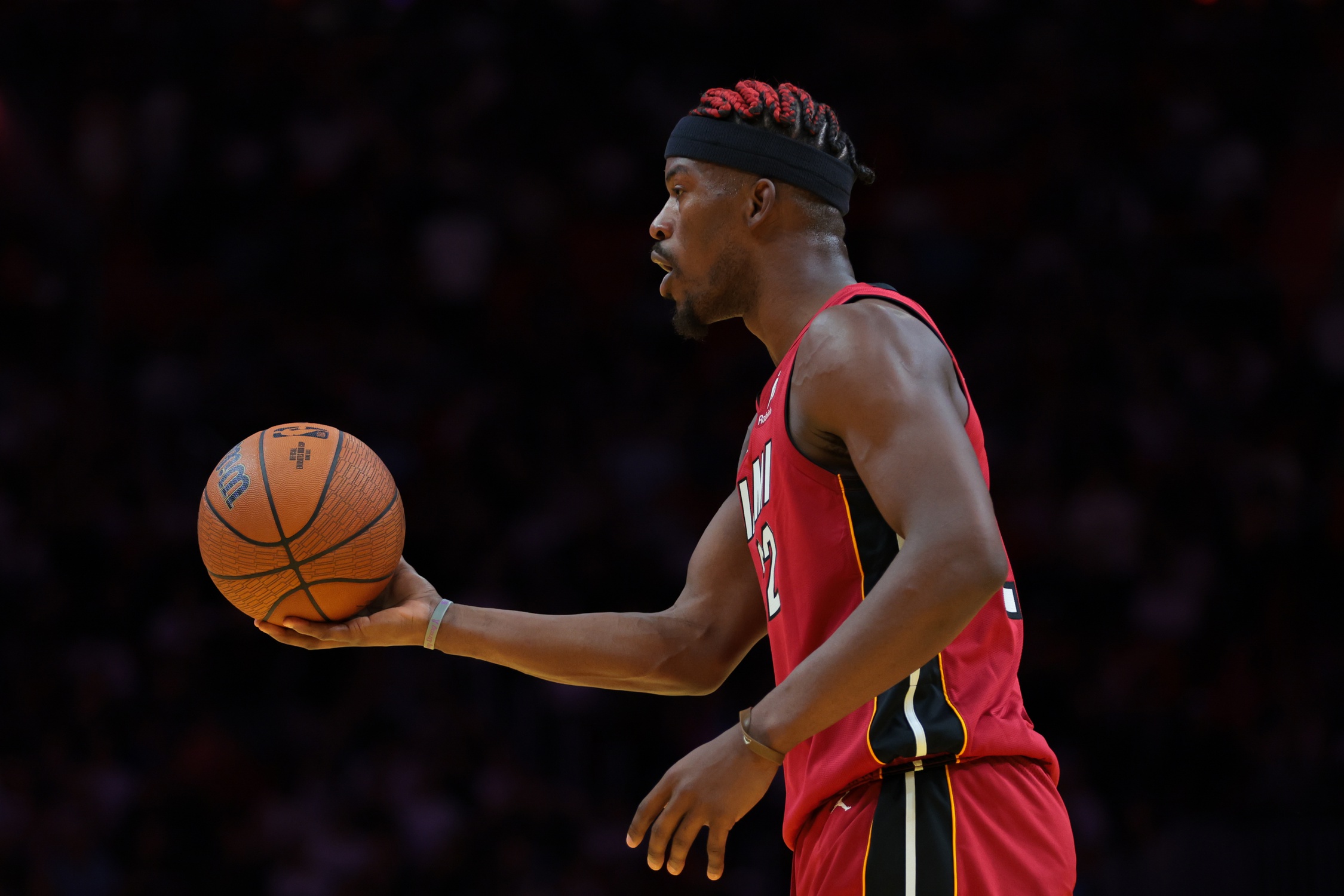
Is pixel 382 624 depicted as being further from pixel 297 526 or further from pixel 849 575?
pixel 849 575

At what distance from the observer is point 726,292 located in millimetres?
3064

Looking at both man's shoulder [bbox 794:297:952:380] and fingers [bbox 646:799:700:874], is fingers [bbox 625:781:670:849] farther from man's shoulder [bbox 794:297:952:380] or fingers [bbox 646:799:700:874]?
man's shoulder [bbox 794:297:952:380]

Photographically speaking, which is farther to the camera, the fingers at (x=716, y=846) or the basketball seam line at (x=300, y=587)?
the basketball seam line at (x=300, y=587)

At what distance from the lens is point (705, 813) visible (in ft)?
7.71

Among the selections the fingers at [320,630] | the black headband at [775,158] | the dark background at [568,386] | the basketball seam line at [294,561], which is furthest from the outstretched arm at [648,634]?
the dark background at [568,386]

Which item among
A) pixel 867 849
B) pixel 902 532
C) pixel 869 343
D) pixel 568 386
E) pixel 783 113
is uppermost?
pixel 783 113

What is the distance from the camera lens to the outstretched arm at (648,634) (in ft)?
11.0

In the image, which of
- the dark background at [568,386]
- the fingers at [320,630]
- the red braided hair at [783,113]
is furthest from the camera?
the dark background at [568,386]

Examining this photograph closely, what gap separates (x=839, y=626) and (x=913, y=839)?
0.39m

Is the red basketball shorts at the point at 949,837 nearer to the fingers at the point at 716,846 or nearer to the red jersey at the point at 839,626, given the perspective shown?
the red jersey at the point at 839,626

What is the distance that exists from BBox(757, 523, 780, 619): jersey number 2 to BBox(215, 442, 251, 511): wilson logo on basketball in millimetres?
1177

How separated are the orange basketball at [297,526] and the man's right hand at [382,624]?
0.03 m

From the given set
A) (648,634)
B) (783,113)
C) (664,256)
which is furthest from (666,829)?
(783,113)

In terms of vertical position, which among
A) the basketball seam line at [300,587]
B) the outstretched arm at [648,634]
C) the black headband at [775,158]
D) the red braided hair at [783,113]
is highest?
the red braided hair at [783,113]
